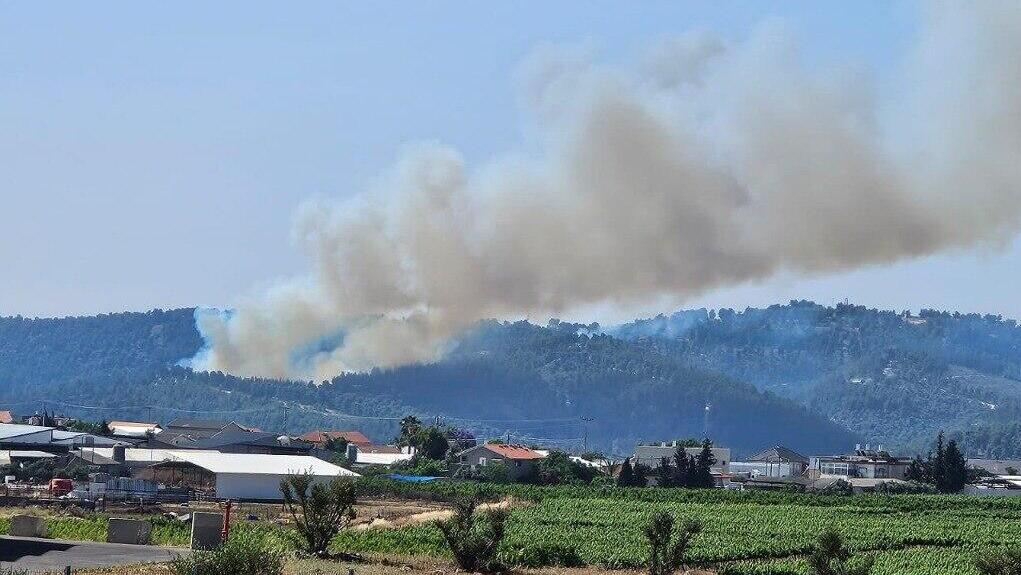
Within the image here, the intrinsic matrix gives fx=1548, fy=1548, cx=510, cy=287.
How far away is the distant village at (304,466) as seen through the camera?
10075 cm

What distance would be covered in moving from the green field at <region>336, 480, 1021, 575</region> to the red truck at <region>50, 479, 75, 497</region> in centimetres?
2665

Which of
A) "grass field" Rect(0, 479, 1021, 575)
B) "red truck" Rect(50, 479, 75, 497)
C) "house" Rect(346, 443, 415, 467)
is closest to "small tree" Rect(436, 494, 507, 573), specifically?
"grass field" Rect(0, 479, 1021, 575)

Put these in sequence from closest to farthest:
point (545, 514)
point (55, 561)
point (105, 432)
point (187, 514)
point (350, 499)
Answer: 1. point (55, 561)
2. point (350, 499)
3. point (187, 514)
4. point (545, 514)
5. point (105, 432)

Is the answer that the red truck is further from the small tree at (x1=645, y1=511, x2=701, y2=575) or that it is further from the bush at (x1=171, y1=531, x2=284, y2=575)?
the bush at (x1=171, y1=531, x2=284, y2=575)

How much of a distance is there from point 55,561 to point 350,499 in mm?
11429

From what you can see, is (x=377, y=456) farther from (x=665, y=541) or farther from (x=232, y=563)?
(x=232, y=563)

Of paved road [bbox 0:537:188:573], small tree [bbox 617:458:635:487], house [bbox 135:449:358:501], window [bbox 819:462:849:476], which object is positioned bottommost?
paved road [bbox 0:537:188:573]

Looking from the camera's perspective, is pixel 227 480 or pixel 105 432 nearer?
pixel 227 480

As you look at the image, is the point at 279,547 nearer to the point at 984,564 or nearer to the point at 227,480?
the point at 984,564

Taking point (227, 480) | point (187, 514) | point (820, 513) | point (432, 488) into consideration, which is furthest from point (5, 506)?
point (820, 513)

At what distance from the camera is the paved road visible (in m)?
51.1

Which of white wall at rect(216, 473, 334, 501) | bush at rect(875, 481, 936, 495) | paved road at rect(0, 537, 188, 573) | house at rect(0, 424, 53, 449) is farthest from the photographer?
bush at rect(875, 481, 936, 495)

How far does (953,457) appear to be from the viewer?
489 ft

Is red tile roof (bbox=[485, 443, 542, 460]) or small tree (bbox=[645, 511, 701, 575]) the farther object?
red tile roof (bbox=[485, 443, 542, 460])
